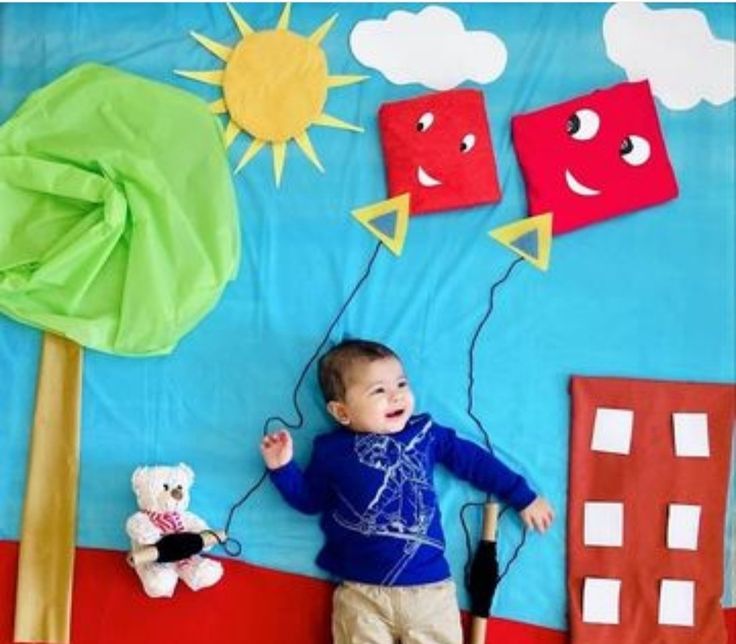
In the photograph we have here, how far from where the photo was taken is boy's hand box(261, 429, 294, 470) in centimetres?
136

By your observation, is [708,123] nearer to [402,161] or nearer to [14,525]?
[402,161]

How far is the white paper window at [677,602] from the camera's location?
1.35 metres

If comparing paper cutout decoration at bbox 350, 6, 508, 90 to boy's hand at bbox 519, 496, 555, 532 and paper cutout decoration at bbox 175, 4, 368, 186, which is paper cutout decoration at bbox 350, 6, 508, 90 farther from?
boy's hand at bbox 519, 496, 555, 532

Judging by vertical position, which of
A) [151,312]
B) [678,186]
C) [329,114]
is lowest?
[151,312]

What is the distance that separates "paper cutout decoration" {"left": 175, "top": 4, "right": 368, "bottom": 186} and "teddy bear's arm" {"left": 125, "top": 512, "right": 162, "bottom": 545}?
57cm

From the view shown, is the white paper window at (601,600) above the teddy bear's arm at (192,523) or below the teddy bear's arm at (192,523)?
below

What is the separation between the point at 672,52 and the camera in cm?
147

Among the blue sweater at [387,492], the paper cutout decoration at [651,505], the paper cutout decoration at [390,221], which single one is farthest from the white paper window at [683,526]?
the paper cutout decoration at [390,221]

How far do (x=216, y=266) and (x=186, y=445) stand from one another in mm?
288

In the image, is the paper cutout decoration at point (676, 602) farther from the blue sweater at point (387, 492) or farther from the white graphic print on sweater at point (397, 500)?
the white graphic print on sweater at point (397, 500)

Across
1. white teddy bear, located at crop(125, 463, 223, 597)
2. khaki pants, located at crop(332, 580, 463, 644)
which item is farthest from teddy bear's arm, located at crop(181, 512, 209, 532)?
khaki pants, located at crop(332, 580, 463, 644)

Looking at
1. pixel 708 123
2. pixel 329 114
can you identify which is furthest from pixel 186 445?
pixel 708 123

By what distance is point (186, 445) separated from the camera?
1.42m

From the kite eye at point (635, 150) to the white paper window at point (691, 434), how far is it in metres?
0.41
